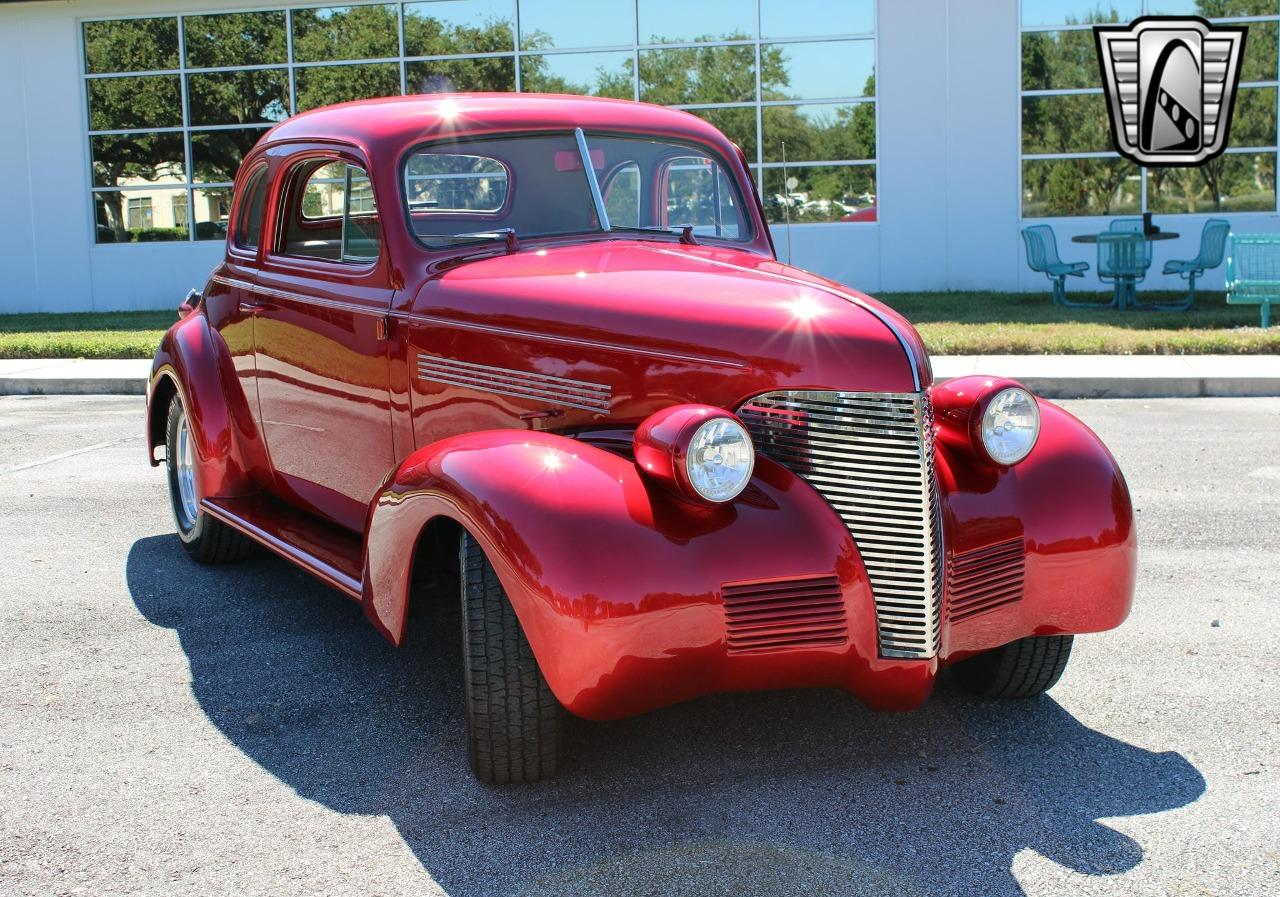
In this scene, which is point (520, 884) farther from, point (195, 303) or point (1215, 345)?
point (1215, 345)

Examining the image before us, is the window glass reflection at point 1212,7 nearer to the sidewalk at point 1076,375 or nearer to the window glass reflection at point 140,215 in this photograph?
the sidewalk at point 1076,375

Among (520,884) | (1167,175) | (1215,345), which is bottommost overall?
(520,884)

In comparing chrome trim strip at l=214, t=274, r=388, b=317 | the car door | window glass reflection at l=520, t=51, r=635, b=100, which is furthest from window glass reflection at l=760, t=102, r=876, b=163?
the car door

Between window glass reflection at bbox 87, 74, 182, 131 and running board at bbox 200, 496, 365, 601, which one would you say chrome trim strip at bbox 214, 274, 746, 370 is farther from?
window glass reflection at bbox 87, 74, 182, 131

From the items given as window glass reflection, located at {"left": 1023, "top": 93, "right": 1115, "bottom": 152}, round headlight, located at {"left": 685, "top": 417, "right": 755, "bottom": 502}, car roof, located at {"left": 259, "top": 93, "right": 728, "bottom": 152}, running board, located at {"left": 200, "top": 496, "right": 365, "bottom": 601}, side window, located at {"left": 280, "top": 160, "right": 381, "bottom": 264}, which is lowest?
running board, located at {"left": 200, "top": 496, "right": 365, "bottom": 601}

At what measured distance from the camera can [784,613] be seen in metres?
3.46

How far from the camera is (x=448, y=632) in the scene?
16.8 ft

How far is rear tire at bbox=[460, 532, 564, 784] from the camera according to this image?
355 cm

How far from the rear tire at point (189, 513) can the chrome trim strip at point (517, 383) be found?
1.92 meters

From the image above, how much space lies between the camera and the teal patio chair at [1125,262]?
642 inches

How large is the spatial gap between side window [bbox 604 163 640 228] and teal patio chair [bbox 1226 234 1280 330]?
10556 millimetres

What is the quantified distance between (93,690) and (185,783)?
3.16 feet

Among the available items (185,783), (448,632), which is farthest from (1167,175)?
(185,783)

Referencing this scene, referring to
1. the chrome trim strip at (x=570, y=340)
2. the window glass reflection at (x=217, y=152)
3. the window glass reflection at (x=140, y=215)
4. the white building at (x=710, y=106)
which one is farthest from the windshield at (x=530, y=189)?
the window glass reflection at (x=140, y=215)
